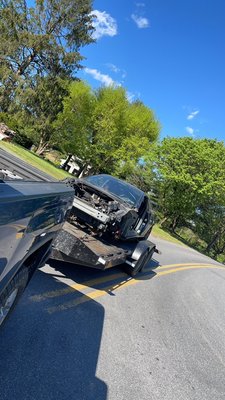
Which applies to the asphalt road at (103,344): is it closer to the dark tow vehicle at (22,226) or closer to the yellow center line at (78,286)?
the yellow center line at (78,286)

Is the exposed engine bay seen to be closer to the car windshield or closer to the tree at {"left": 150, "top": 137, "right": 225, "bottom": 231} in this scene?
the car windshield

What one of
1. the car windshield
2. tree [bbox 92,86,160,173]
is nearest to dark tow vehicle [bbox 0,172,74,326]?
the car windshield

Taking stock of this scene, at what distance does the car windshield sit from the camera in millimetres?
8266

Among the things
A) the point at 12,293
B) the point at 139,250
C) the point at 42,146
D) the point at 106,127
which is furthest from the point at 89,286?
the point at 42,146

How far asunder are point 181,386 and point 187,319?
313cm

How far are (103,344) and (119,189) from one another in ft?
14.3

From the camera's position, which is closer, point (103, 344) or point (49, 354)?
point (49, 354)

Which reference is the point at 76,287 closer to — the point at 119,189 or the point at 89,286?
the point at 89,286

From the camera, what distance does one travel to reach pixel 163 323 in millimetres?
6672

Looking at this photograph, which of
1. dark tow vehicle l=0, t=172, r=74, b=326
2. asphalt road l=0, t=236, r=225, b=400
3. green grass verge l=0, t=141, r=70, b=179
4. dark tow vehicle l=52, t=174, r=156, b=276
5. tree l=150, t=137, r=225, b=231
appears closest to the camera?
dark tow vehicle l=0, t=172, r=74, b=326

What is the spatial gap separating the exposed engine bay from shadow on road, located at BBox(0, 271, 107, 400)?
2007mm

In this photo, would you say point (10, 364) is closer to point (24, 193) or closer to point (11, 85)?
point (24, 193)

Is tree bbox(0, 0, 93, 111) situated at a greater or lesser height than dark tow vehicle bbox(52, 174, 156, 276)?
greater

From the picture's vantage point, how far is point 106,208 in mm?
7250
